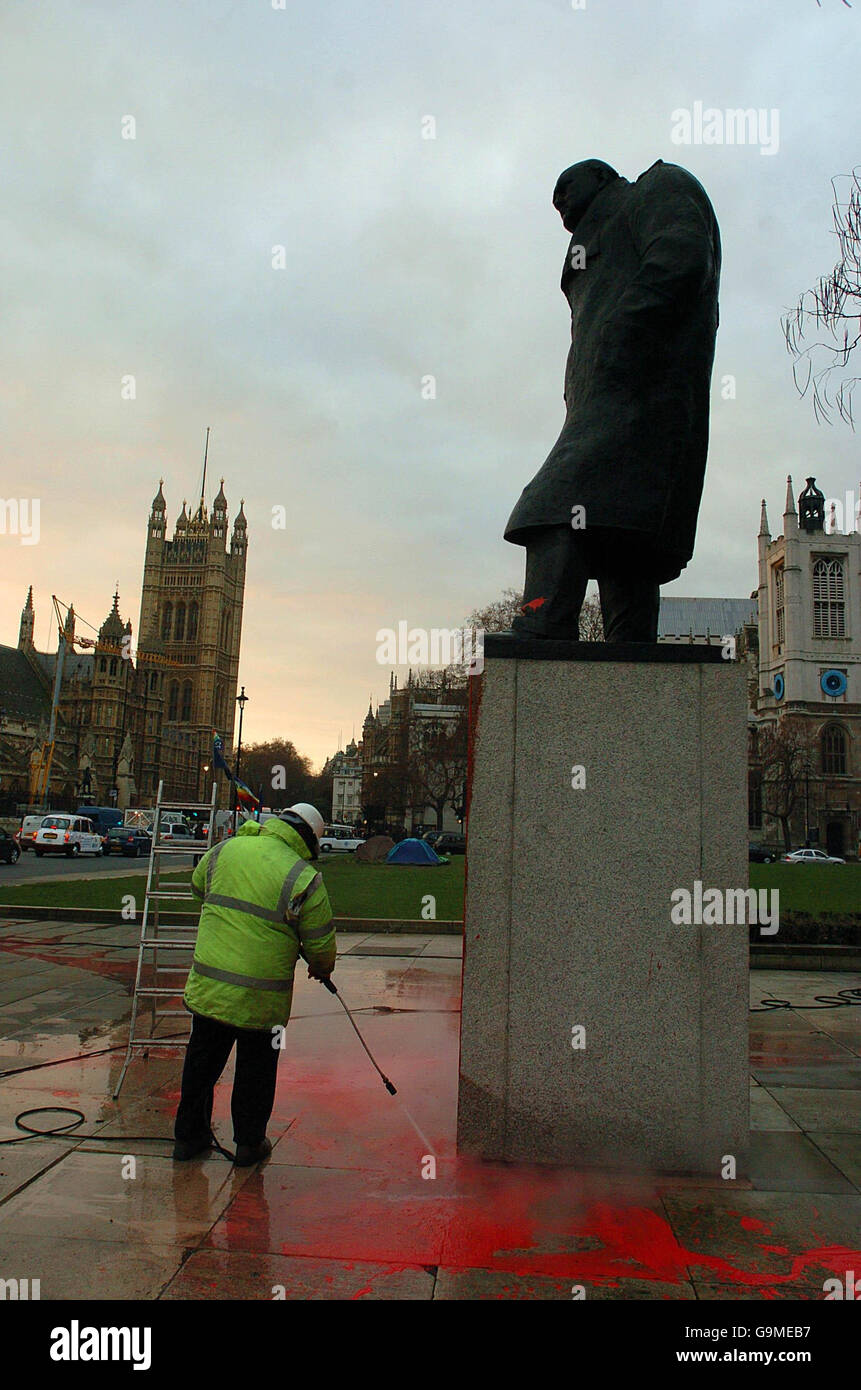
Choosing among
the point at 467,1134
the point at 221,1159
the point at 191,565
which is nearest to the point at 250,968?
the point at 221,1159

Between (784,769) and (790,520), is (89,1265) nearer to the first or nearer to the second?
(784,769)

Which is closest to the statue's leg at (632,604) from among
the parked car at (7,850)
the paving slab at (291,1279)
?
the paving slab at (291,1279)

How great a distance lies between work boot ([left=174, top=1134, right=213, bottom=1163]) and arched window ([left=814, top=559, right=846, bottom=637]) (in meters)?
98.0

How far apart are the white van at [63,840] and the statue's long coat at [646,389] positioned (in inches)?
1513

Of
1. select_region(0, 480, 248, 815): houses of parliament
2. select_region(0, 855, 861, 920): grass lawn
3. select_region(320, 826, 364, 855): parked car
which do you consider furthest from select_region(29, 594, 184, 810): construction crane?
select_region(0, 855, 861, 920): grass lawn

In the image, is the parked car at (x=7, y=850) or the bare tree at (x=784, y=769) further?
the bare tree at (x=784, y=769)

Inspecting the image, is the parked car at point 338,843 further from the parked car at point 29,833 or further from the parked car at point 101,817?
the parked car at point 101,817

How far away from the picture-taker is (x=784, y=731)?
79.9m

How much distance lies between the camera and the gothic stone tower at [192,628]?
5251 inches

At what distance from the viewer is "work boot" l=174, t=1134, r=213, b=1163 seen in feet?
14.7

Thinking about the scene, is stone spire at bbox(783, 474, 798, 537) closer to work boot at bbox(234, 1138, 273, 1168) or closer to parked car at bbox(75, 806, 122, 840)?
parked car at bbox(75, 806, 122, 840)

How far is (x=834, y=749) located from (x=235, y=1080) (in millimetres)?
91592

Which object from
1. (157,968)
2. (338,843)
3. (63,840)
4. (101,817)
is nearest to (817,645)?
(338,843)

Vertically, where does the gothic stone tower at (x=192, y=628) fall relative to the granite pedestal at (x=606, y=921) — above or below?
above
